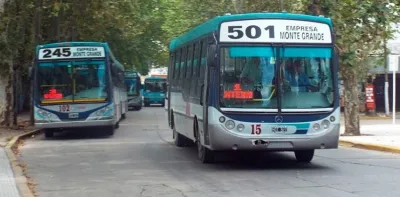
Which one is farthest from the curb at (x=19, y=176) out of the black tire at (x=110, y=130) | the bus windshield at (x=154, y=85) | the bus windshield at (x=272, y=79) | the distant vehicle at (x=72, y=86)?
the bus windshield at (x=154, y=85)

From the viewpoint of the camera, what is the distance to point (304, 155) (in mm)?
14875

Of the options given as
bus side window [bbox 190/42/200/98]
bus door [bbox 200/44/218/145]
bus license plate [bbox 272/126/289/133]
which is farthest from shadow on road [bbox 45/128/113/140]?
bus license plate [bbox 272/126/289/133]

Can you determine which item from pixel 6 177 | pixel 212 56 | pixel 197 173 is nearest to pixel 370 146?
pixel 197 173

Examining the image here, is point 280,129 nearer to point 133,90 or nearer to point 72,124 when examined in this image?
point 72,124

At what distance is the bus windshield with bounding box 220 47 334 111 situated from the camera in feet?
43.8

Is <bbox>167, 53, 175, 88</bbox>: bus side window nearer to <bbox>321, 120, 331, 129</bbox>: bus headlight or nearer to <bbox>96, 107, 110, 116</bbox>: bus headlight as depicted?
<bbox>96, 107, 110, 116</bbox>: bus headlight

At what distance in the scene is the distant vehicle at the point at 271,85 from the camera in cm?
1326

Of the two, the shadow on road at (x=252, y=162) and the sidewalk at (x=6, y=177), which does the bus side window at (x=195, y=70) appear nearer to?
the shadow on road at (x=252, y=162)

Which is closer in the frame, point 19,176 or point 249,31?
Result: point 19,176

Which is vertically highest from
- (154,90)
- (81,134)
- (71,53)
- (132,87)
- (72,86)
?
(71,53)

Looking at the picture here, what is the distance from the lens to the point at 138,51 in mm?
46625

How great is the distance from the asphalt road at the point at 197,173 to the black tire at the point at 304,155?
178mm

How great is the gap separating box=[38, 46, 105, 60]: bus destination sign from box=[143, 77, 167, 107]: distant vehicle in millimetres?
41081

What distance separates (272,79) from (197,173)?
2274 millimetres
